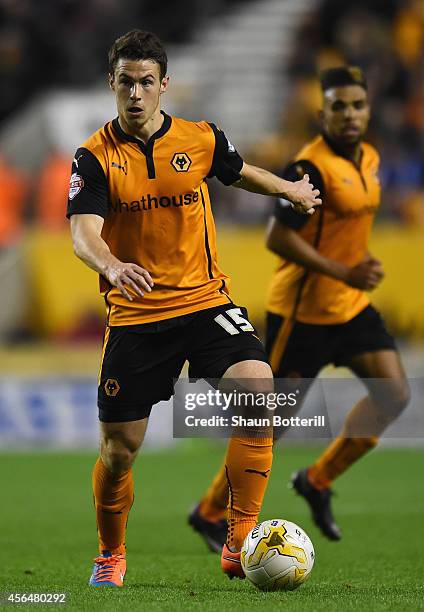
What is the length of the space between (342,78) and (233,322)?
7.37 feet

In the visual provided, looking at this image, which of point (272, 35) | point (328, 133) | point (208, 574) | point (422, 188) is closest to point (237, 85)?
point (272, 35)

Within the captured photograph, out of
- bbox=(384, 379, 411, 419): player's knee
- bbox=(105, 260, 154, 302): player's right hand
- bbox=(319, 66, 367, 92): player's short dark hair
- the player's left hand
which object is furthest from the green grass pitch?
bbox=(319, 66, 367, 92): player's short dark hair

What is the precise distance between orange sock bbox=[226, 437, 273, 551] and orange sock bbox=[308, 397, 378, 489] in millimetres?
1898

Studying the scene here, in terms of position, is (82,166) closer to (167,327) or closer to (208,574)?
(167,327)

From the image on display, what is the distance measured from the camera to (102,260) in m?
5.48

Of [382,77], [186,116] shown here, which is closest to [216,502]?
[382,77]

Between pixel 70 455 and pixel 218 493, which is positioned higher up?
pixel 218 493

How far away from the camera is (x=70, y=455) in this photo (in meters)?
13.8

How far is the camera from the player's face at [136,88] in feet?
19.1

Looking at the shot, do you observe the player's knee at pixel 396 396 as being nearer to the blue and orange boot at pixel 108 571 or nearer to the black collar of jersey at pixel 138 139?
the blue and orange boot at pixel 108 571

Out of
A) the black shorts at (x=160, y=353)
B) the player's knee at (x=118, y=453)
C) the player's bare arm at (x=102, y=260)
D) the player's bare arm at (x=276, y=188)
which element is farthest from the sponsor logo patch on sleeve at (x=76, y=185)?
the player's knee at (x=118, y=453)

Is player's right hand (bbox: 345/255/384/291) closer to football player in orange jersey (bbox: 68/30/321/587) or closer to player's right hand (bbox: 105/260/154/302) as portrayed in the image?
football player in orange jersey (bbox: 68/30/321/587)

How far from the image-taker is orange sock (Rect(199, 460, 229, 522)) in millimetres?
7543

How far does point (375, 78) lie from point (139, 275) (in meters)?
11.1
